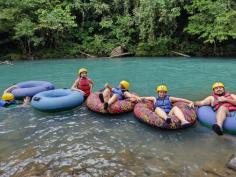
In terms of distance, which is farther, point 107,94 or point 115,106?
point 107,94

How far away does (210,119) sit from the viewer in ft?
17.6

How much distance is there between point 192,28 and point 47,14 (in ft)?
34.1

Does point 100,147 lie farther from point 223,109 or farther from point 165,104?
point 223,109

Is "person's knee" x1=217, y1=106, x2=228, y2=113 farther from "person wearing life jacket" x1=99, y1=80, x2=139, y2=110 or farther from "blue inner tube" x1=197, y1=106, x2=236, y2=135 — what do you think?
"person wearing life jacket" x1=99, y1=80, x2=139, y2=110

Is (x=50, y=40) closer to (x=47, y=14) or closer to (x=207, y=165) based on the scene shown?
(x=47, y=14)

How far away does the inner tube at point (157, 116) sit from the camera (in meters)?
5.30

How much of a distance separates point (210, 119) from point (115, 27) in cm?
1768

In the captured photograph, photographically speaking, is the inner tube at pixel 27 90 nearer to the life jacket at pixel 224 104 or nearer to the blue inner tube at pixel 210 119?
the blue inner tube at pixel 210 119

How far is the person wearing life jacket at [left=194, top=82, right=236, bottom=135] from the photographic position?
4979 millimetres

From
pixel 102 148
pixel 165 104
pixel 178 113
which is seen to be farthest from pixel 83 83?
pixel 102 148

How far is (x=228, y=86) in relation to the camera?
955cm

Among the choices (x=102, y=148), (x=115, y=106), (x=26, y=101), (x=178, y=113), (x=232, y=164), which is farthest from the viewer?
(x=26, y=101)

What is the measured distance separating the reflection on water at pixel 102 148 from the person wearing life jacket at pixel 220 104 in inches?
9.7

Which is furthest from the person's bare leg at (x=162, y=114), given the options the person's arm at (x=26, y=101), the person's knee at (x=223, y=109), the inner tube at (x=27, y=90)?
the inner tube at (x=27, y=90)
